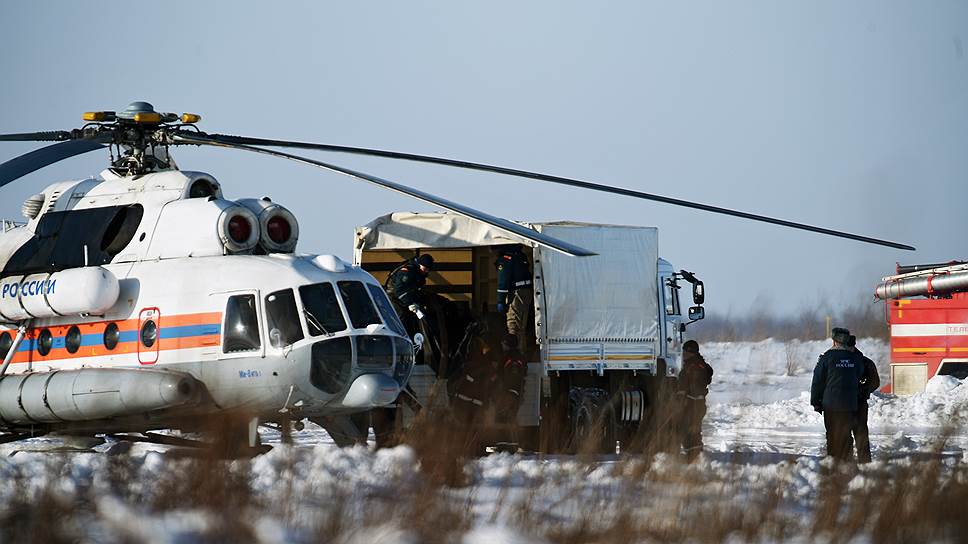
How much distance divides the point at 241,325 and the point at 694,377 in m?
6.61

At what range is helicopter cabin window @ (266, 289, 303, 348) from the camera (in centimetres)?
1197

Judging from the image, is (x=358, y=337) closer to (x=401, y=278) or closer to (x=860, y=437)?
(x=401, y=278)

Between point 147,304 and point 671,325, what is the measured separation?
8.51 metres

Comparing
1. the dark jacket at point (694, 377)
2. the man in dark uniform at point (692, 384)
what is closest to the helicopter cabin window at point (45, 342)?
the man in dark uniform at point (692, 384)

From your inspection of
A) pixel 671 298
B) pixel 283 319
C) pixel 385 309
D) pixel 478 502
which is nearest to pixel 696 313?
pixel 671 298

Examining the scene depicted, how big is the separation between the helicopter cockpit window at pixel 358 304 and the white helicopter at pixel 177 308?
2 cm

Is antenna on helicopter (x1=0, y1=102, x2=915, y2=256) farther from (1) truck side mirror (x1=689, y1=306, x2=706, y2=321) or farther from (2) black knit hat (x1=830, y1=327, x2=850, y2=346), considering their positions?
(1) truck side mirror (x1=689, y1=306, x2=706, y2=321)

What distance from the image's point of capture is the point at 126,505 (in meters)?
7.39

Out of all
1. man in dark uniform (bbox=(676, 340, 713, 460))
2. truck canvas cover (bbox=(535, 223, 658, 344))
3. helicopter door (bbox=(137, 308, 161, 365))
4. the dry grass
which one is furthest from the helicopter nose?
man in dark uniform (bbox=(676, 340, 713, 460))

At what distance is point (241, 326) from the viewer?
12102 mm

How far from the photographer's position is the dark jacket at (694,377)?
1600 centimetres

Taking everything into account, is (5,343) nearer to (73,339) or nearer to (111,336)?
(73,339)

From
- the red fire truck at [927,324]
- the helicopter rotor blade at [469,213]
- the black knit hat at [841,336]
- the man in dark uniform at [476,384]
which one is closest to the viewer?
the helicopter rotor blade at [469,213]

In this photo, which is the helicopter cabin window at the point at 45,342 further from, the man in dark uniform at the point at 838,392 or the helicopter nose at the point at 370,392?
the man in dark uniform at the point at 838,392
